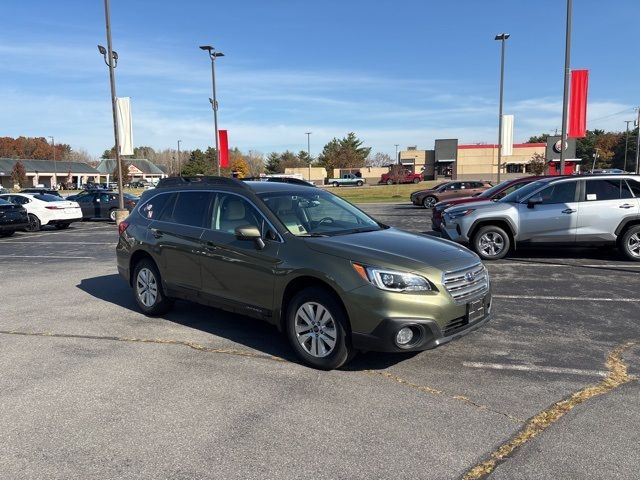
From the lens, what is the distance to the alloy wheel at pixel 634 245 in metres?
10.3

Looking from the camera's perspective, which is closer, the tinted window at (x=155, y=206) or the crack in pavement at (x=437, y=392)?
the crack in pavement at (x=437, y=392)

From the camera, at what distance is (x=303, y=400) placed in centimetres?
414

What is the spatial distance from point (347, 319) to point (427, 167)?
246 ft

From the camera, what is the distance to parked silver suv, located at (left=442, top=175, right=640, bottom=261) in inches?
407

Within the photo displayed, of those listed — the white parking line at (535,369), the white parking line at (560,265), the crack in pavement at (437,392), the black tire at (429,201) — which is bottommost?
the crack in pavement at (437,392)

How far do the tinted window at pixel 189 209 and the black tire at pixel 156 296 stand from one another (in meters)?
Answer: 0.67

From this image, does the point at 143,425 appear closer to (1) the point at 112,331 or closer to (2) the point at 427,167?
(1) the point at 112,331

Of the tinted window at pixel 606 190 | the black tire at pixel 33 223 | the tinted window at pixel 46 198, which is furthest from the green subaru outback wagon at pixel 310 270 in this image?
the tinted window at pixel 46 198

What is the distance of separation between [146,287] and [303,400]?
3449mm

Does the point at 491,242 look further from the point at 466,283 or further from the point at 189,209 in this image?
the point at 189,209

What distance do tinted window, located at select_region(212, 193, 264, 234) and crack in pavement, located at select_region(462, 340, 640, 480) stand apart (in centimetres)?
295

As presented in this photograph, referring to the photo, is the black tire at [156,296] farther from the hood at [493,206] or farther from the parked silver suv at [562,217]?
the hood at [493,206]

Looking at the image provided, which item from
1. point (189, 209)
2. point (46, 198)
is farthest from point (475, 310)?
point (46, 198)

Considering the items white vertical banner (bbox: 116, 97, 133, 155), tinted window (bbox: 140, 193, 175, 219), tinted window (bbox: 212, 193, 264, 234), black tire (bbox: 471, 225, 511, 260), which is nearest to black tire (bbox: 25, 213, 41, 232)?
white vertical banner (bbox: 116, 97, 133, 155)
